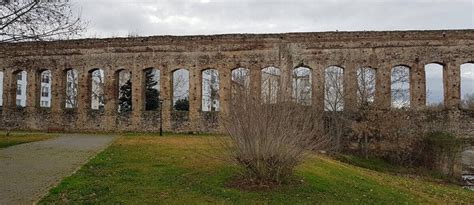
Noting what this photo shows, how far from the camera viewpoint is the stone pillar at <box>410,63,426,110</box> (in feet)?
→ 96.2

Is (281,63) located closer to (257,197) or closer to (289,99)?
(289,99)

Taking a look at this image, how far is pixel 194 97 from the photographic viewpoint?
31500 mm

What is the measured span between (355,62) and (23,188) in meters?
22.9

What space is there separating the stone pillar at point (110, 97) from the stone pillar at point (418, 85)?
19099 millimetres

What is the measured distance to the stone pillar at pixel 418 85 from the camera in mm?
29328

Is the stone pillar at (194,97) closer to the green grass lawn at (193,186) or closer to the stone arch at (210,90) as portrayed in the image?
the stone arch at (210,90)

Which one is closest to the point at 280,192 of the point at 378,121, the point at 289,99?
the point at 289,99

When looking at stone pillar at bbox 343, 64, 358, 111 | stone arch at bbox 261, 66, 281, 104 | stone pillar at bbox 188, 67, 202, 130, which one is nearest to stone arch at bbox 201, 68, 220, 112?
stone pillar at bbox 188, 67, 202, 130

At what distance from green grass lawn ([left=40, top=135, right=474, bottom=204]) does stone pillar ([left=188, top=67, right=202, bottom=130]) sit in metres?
14.1

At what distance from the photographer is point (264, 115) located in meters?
11.8

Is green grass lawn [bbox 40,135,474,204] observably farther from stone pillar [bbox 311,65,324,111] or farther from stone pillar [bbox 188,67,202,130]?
stone pillar [bbox 188,67,202,130]

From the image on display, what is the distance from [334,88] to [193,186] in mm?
19036

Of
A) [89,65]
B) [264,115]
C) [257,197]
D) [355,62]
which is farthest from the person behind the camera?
[89,65]

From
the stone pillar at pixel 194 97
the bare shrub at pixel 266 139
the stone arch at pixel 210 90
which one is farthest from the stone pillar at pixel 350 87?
the bare shrub at pixel 266 139
